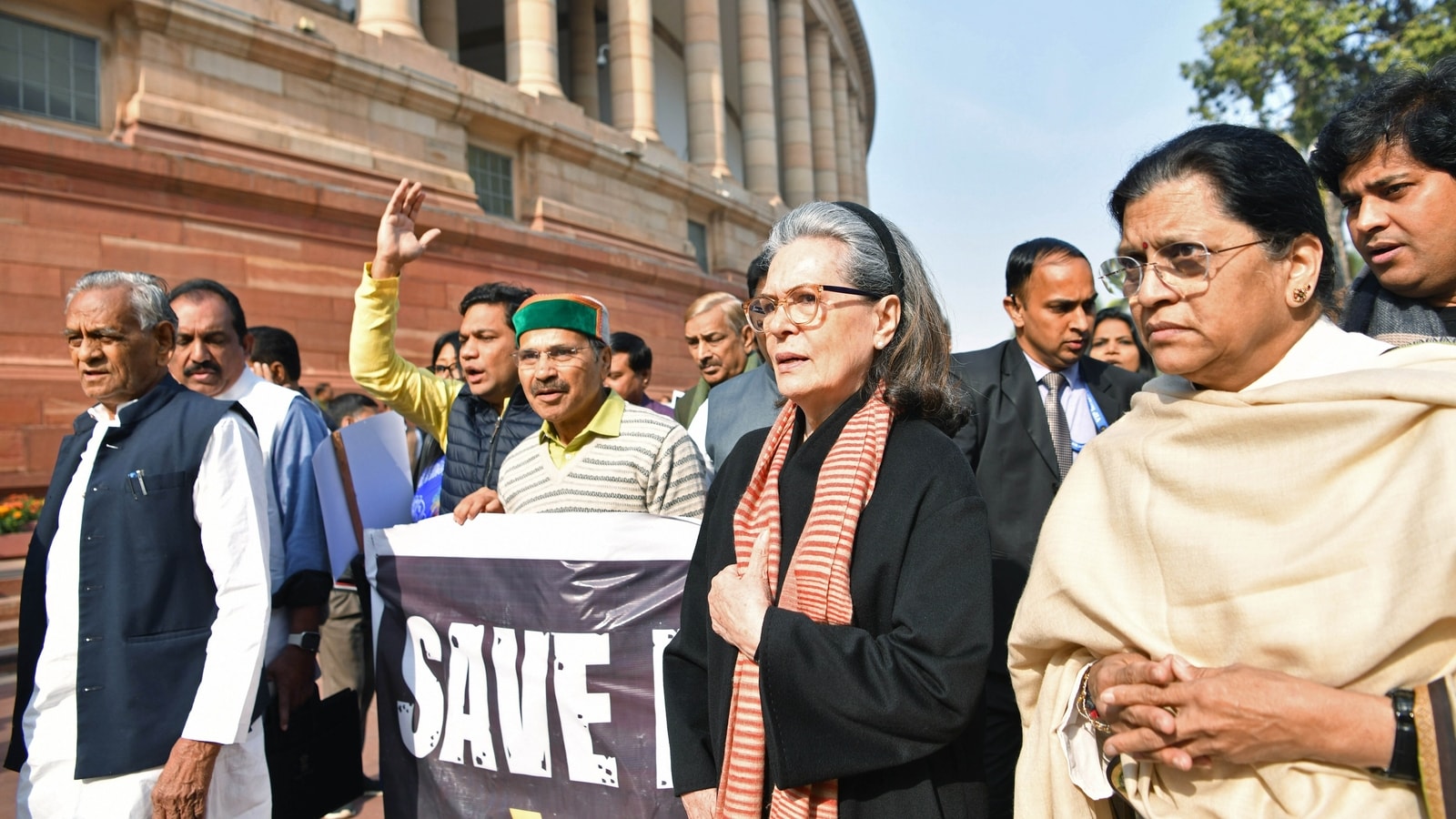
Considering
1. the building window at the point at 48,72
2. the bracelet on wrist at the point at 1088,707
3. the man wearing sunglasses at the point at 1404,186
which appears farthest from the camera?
the building window at the point at 48,72

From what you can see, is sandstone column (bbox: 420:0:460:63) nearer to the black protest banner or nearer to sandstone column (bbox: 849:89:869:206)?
Answer: the black protest banner

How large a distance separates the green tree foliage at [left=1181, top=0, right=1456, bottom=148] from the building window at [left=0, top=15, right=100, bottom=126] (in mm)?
20234

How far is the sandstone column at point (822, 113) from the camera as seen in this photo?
32750mm

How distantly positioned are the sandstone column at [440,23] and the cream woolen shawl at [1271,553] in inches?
802

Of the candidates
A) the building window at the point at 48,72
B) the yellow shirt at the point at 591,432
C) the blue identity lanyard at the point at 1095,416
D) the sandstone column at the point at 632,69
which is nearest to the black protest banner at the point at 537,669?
the yellow shirt at the point at 591,432

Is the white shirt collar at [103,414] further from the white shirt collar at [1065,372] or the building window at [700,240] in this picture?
the building window at [700,240]

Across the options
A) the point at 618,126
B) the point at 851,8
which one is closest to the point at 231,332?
the point at 618,126

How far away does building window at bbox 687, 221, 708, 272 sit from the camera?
22656 millimetres

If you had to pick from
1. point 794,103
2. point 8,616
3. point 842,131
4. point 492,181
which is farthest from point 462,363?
point 842,131

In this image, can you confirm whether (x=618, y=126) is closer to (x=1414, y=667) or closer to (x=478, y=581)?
(x=478, y=581)

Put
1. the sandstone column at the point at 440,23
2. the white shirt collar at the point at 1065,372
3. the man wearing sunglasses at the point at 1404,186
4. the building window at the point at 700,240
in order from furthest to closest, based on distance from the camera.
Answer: the building window at the point at 700,240, the sandstone column at the point at 440,23, the white shirt collar at the point at 1065,372, the man wearing sunglasses at the point at 1404,186

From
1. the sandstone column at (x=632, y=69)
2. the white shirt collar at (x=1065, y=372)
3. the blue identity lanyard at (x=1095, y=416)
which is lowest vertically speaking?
the blue identity lanyard at (x=1095, y=416)

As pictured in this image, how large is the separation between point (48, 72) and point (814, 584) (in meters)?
13.0

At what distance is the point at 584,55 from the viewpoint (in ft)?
81.7
